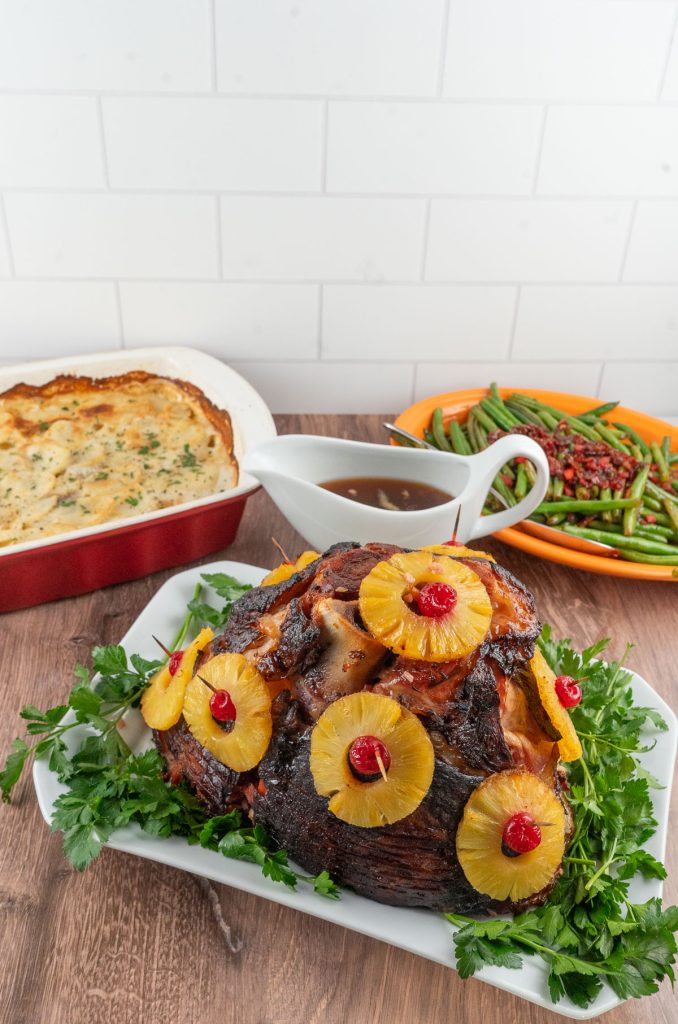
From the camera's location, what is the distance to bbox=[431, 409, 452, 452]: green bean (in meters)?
1.76

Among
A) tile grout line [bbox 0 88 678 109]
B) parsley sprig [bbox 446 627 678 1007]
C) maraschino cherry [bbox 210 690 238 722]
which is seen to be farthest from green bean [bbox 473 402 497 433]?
maraschino cherry [bbox 210 690 238 722]

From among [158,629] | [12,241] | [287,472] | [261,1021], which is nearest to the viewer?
[261,1021]

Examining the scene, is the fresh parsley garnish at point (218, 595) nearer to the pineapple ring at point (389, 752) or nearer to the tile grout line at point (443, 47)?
the pineapple ring at point (389, 752)

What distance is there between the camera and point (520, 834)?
82cm

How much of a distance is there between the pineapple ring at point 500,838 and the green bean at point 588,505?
78 cm

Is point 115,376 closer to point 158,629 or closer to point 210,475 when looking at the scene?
point 210,475

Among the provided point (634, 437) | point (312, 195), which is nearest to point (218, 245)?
point (312, 195)

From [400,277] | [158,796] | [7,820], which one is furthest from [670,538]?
[7,820]

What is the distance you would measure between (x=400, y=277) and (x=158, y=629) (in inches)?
39.0

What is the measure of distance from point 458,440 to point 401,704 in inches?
39.0

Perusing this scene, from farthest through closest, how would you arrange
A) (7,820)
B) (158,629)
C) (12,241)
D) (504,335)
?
(504,335)
(12,241)
(158,629)
(7,820)

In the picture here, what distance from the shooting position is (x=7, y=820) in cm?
107

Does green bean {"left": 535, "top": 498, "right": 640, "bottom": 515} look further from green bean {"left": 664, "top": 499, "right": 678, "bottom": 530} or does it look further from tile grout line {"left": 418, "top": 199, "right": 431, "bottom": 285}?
tile grout line {"left": 418, "top": 199, "right": 431, "bottom": 285}

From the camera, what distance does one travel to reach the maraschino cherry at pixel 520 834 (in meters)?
0.82
